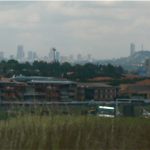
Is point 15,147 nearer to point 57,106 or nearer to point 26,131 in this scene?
point 26,131

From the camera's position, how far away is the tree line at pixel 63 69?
74.4 ft

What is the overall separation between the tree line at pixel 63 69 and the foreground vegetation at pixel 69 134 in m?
14.2

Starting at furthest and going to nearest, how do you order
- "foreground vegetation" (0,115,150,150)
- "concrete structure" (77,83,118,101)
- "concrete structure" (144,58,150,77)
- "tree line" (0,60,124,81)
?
"concrete structure" (144,58,150,77) < "tree line" (0,60,124,81) < "concrete structure" (77,83,118,101) < "foreground vegetation" (0,115,150,150)

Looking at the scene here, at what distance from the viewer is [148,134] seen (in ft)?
24.6

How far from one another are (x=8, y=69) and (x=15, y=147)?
1628cm

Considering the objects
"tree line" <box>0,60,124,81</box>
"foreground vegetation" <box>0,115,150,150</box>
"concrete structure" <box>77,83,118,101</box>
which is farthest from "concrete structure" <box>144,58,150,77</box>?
"foreground vegetation" <box>0,115,150,150</box>

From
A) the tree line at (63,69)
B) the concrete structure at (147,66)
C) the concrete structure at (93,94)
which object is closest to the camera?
the concrete structure at (93,94)

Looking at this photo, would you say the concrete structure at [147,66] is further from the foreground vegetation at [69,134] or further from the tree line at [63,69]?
the foreground vegetation at [69,134]

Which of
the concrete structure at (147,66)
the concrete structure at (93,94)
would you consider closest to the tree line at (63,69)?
the concrete structure at (147,66)

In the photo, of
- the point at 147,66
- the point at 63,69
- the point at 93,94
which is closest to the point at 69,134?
the point at 93,94

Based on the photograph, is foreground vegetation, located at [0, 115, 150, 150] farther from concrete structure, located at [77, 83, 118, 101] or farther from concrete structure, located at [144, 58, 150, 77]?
concrete structure, located at [144, 58, 150, 77]

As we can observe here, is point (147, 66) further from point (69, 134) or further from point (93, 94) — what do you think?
point (69, 134)

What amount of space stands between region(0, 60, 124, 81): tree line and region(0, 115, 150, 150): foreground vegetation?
1424 centimetres

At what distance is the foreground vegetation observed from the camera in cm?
684
